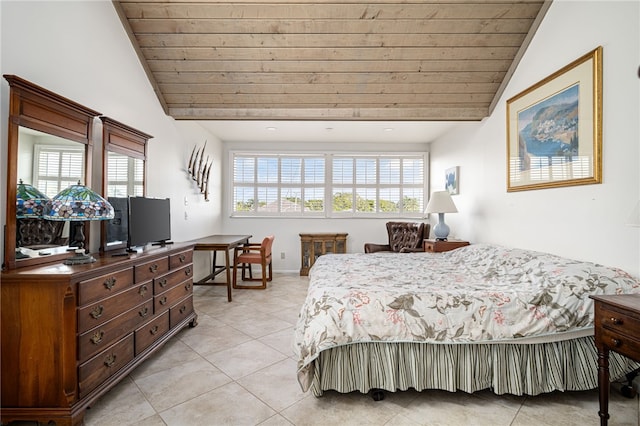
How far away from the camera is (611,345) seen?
4.80 ft

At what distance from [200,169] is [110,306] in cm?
294

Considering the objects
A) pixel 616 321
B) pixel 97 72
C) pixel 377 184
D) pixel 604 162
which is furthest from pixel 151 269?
pixel 377 184

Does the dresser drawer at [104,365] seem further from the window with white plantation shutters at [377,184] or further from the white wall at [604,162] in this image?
the window with white plantation shutters at [377,184]

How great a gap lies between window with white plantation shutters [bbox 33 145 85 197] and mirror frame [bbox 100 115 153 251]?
30cm

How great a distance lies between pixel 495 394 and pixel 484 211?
232 centimetres

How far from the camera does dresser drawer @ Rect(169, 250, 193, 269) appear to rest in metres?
2.57

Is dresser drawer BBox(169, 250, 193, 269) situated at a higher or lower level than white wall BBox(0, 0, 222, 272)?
lower

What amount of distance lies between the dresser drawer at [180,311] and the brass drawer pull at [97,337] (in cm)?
83

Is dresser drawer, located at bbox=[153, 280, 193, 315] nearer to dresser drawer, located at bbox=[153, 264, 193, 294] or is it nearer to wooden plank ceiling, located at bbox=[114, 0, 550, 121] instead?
dresser drawer, located at bbox=[153, 264, 193, 294]

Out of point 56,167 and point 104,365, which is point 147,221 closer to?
point 56,167

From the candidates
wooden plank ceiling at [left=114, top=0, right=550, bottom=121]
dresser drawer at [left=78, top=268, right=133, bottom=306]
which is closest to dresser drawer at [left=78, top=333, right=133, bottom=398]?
dresser drawer at [left=78, top=268, right=133, bottom=306]

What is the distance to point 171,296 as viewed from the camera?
2559mm

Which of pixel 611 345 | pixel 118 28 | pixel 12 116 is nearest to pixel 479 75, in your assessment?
pixel 611 345

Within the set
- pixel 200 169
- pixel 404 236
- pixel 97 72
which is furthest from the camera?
pixel 404 236
